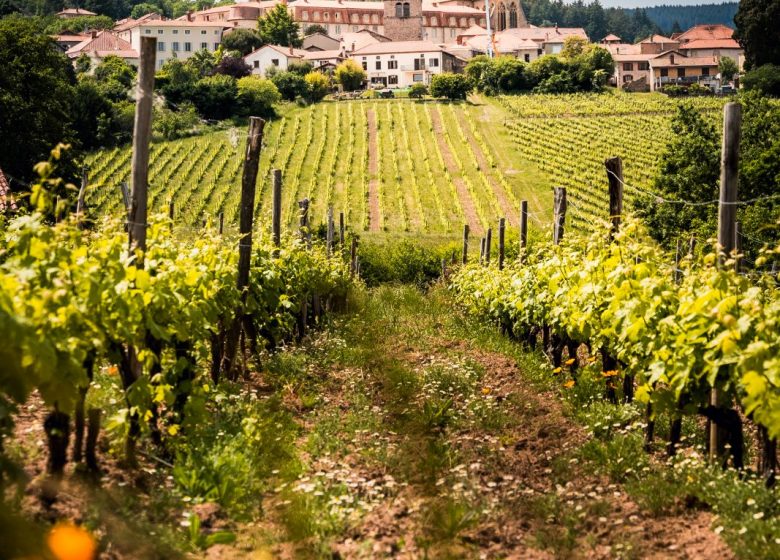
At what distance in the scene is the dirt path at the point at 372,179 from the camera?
51109 mm

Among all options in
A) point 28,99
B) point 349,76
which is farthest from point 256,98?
point 28,99

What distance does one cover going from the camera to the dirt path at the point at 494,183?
2063 inches

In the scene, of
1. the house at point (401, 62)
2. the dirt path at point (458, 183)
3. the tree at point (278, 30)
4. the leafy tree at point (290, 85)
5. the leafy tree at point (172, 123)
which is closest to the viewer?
the dirt path at point (458, 183)

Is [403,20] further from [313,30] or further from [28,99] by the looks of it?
[28,99]

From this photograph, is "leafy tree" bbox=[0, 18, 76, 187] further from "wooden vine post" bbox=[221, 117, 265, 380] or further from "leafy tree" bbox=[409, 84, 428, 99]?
"leafy tree" bbox=[409, 84, 428, 99]

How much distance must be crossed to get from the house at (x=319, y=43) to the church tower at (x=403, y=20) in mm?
15238

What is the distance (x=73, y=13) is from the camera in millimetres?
146125

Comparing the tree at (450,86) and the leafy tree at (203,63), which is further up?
the leafy tree at (203,63)

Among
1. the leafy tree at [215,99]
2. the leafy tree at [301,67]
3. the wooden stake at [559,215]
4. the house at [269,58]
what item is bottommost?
the wooden stake at [559,215]

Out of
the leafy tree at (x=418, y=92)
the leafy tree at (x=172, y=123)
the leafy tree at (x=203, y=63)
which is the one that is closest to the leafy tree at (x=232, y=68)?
the leafy tree at (x=203, y=63)

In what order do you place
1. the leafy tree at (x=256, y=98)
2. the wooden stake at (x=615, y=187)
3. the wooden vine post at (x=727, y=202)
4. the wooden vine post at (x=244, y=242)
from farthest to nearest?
1. the leafy tree at (x=256, y=98)
2. the wooden stake at (x=615, y=187)
3. the wooden vine post at (x=244, y=242)
4. the wooden vine post at (x=727, y=202)

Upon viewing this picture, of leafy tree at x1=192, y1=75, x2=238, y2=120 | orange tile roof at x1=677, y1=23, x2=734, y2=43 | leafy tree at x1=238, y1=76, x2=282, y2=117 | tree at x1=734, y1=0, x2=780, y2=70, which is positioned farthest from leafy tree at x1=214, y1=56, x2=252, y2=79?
orange tile roof at x1=677, y1=23, x2=734, y2=43

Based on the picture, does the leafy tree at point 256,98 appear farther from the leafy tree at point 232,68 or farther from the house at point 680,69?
the house at point 680,69

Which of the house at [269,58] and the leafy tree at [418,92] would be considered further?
the house at [269,58]
